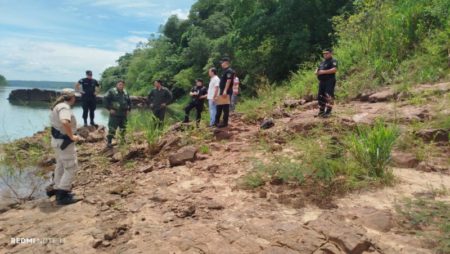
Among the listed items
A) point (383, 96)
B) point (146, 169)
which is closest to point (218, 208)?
point (146, 169)

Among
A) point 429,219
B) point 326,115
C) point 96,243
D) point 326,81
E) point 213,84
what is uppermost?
point 326,81

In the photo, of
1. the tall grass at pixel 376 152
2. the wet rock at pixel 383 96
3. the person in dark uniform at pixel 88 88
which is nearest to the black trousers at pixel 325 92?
the wet rock at pixel 383 96

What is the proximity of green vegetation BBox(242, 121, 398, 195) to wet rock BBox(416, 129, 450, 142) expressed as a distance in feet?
4.05

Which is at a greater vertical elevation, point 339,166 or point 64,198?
point 339,166

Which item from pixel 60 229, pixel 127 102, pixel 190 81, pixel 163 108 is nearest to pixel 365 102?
pixel 163 108

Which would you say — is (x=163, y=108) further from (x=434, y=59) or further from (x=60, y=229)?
(x=434, y=59)

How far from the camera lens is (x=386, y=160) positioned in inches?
196

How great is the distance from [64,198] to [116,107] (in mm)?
3472

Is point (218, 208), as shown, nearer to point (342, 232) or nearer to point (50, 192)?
point (342, 232)

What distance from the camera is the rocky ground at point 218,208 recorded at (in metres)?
3.85

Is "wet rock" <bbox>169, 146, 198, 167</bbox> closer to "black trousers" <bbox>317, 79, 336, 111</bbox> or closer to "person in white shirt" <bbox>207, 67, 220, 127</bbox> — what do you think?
"person in white shirt" <bbox>207, 67, 220, 127</bbox>

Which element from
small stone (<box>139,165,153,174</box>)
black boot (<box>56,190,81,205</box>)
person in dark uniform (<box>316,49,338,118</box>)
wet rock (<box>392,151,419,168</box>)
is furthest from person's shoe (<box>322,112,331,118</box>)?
black boot (<box>56,190,81,205</box>)

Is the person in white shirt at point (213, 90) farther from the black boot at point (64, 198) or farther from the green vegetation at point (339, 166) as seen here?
the black boot at point (64, 198)

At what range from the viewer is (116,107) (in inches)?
349
